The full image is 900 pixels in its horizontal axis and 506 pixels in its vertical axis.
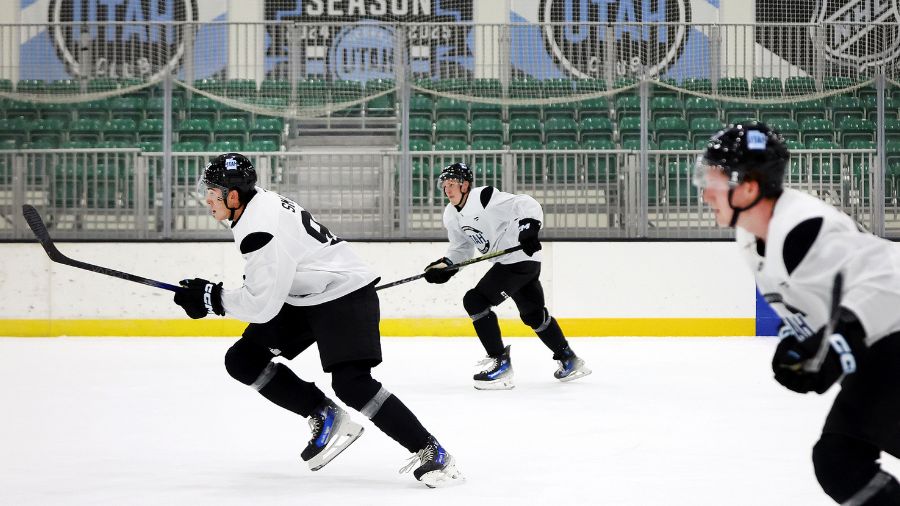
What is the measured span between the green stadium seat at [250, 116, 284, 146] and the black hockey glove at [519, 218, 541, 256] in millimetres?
5403

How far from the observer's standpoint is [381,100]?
9.41 metres

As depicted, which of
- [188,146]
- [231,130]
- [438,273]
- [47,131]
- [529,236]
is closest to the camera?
[438,273]

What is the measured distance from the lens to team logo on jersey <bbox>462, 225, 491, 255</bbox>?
5.41 m

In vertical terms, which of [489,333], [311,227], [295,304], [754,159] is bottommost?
[489,333]

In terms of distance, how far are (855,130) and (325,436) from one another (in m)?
7.52

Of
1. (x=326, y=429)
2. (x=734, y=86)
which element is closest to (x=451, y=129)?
(x=734, y=86)

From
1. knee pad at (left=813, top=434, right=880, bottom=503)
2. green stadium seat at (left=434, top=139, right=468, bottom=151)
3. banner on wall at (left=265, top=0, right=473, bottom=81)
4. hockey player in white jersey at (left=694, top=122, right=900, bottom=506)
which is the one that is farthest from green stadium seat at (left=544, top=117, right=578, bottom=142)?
knee pad at (left=813, top=434, right=880, bottom=503)

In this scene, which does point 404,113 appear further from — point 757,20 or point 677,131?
point 757,20

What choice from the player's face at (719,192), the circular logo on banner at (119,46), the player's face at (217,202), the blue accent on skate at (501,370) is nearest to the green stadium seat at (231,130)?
the circular logo on banner at (119,46)

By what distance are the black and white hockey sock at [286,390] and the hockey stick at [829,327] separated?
6.26 ft

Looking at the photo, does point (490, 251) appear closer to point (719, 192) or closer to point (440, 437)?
point (440, 437)

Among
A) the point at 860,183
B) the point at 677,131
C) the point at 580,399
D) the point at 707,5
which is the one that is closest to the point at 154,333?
the point at 580,399

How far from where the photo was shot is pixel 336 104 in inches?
360

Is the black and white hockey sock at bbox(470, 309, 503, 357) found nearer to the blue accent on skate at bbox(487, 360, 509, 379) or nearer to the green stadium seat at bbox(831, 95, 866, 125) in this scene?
the blue accent on skate at bbox(487, 360, 509, 379)
